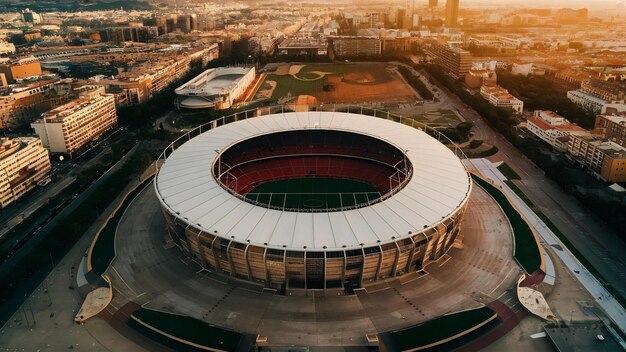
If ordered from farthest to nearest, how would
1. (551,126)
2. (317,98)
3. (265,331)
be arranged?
(317,98) → (551,126) → (265,331)

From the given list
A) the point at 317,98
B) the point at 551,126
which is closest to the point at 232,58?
the point at 317,98


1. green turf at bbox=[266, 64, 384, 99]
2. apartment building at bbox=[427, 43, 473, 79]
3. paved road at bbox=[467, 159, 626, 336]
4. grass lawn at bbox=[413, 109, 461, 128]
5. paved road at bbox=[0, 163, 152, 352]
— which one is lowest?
paved road at bbox=[0, 163, 152, 352]

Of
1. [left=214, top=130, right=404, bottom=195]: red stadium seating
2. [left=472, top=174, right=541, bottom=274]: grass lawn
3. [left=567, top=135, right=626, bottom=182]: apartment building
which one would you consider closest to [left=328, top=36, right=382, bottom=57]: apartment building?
[left=567, top=135, right=626, bottom=182]: apartment building

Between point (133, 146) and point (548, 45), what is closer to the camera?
point (133, 146)

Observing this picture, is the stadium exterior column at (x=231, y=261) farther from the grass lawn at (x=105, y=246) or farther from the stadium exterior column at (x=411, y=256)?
the stadium exterior column at (x=411, y=256)

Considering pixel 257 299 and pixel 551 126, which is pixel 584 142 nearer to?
pixel 551 126

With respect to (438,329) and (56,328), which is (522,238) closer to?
(438,329)

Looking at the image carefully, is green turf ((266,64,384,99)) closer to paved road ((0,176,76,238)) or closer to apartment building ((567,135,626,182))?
paved road ((0,176,76,238))
